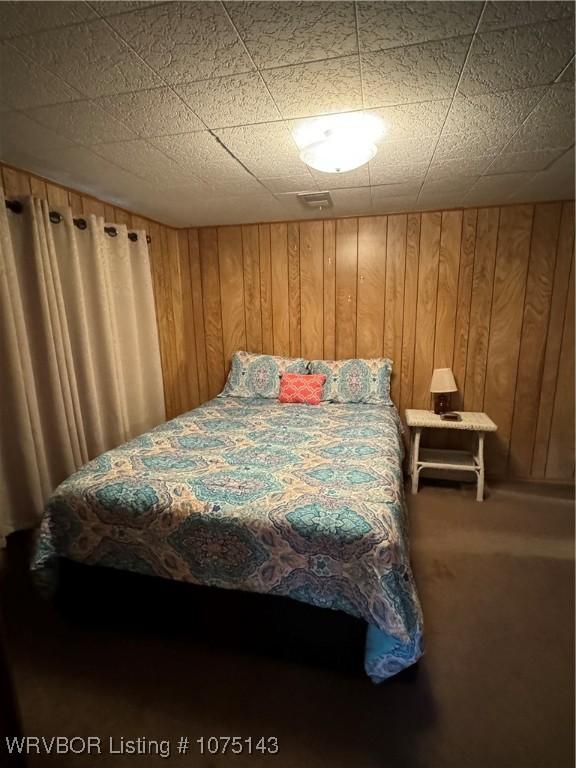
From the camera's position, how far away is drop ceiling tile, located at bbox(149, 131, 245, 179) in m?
1.62

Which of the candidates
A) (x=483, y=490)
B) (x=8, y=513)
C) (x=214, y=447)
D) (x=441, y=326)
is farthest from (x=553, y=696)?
(x=8, y=513)

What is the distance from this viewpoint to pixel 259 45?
41.3 inches

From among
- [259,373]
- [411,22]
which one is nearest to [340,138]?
[411,22]

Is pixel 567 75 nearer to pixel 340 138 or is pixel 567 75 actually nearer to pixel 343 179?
pixel 340 138

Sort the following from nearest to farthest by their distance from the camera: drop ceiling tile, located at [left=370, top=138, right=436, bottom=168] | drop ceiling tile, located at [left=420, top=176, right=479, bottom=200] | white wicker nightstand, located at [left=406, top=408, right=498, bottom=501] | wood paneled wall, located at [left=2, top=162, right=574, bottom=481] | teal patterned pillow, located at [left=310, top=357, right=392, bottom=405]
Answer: drop ceiling tile, located at [left=370, top=138, right=436, bottom=168] < drop ceiling tile, located at [left=420, top=176, right=479, bottom=200] < white wicker nightstand, located at [left=406, top=408, right=498, bottom=501] < wood paneled wall, located at [left=2, top=162, right=574, bottom=481] < teal patterned pillow, located at [left=310, top=357, right=392, bottom=405]

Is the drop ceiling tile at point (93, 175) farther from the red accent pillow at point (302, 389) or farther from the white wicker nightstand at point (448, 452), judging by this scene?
the white wicker nightstand at point (448, 452)

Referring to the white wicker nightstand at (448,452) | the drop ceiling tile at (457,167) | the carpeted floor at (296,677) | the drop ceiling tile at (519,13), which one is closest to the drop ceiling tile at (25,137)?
the drop ceiling tile at (519,13)

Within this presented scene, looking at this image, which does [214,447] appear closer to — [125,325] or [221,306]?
[125,325]

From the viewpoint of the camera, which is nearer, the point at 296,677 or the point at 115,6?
the point at 115,6

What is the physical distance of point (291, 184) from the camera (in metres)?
2.21

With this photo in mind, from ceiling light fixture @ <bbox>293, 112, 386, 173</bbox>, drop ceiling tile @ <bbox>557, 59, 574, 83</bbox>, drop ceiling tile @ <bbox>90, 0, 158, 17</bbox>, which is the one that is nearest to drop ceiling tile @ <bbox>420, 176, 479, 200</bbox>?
ceiling light fixture @ <bbox>293, 112, 386, 173</bbox>

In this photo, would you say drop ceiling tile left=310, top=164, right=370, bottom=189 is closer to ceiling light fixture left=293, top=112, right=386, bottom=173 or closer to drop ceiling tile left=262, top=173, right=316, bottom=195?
drop ceiling tile left=262, top=173, right=316, bottom=195

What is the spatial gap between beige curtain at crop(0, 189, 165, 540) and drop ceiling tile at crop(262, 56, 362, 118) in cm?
147

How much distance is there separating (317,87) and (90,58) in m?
0.71
